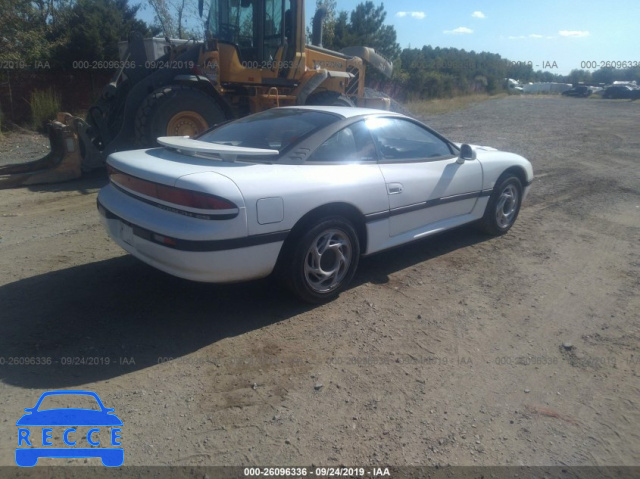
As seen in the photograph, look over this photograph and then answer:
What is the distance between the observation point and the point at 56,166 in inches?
310

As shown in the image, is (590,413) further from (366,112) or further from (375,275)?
(366,112)

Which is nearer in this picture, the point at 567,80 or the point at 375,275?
the point at 375,275

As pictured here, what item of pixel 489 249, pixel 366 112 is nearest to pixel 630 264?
pixel 489 249

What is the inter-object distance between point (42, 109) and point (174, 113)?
27.3ft

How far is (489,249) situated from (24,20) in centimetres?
1677

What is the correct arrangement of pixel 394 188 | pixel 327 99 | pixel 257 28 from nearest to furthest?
pixel 394 188
pixel 257 28
pixel 327 99

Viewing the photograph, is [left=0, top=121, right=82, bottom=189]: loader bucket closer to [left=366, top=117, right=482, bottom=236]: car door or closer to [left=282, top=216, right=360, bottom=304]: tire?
[left=366, top=117, right=482, bottom=236]: car door

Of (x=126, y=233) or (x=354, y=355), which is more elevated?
(x=126, y=233)

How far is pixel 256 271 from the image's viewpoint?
359 centimetres

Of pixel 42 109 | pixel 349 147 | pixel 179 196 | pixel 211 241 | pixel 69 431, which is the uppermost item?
pixel 349 147

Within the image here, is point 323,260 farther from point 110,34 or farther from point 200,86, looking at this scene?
point 110,34

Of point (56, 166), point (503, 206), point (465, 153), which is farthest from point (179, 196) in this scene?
point (56, 166)

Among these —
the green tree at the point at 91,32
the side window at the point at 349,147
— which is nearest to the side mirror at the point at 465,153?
the side window at the point at 349,147

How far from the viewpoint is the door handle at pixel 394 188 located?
14.1 ft
